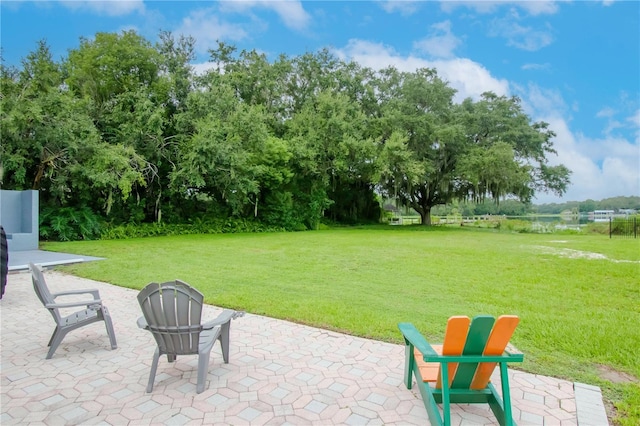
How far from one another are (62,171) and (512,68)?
21.5 meters

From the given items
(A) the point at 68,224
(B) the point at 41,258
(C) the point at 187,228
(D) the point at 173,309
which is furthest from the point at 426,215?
(D) the point at 173,309

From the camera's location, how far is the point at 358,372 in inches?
116

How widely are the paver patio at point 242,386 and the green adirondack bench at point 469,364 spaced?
176 mm

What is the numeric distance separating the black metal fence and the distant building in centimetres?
38

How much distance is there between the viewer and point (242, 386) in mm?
2725

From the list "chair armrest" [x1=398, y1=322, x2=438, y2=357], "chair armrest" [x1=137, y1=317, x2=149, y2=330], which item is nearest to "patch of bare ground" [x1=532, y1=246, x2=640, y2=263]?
"chair armrest" [x1=398, y1=322, x2=438, y2=357]

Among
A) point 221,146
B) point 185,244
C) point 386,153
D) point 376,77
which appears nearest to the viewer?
point 185,244

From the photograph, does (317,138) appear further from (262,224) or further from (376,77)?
(376,77)

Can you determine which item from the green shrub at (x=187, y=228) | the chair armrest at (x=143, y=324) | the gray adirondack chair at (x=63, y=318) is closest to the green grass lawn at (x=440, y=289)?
the gray adirondack chair at (x=63, y=318)

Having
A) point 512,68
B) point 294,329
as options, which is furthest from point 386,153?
point 294,329

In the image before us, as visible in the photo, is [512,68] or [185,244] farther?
[512,68]

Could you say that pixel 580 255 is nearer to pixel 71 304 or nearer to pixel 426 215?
pixel 71 304

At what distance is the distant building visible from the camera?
1785cm

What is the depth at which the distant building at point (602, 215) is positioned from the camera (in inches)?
703
